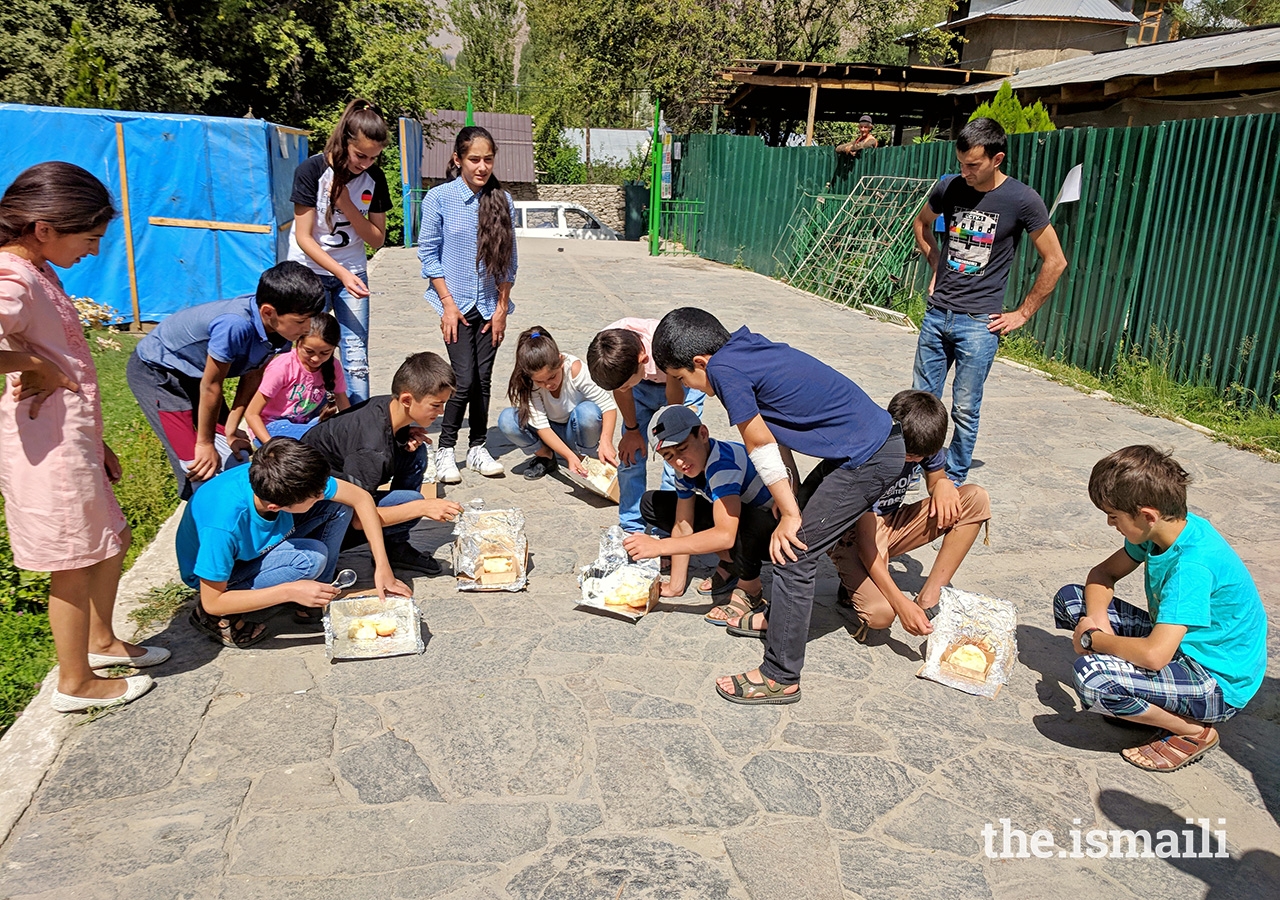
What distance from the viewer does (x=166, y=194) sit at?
10.5 metres

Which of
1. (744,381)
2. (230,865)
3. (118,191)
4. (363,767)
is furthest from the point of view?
(118,191)

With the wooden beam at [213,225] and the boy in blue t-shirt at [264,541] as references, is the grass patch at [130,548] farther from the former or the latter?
the wooden beam at [213,225]

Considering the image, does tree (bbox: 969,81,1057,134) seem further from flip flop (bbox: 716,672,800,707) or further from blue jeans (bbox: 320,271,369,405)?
flip flop (bbox: 716,672,800,707)

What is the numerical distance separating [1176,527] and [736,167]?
17.4 meters

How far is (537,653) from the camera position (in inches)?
151

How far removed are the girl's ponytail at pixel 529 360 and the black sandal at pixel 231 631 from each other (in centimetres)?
204

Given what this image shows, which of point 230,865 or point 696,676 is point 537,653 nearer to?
point 696,676

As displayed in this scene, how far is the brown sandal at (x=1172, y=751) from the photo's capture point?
320cm

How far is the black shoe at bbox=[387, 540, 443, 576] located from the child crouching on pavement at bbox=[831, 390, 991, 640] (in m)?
1.90

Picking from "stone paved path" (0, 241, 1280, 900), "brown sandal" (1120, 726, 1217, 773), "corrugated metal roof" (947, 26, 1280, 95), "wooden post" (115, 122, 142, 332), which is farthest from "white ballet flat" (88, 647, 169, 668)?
"corrugated metal roof" (947, 26, 1280, 95)

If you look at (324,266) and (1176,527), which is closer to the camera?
(1176,527)

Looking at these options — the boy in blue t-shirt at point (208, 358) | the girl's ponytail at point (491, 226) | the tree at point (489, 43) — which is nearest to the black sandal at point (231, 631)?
the boy in blue t-shirt at point (208, 358)

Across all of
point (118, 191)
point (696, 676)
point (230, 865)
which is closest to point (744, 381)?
point (696, 676)

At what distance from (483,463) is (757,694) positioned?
287 centimetres
